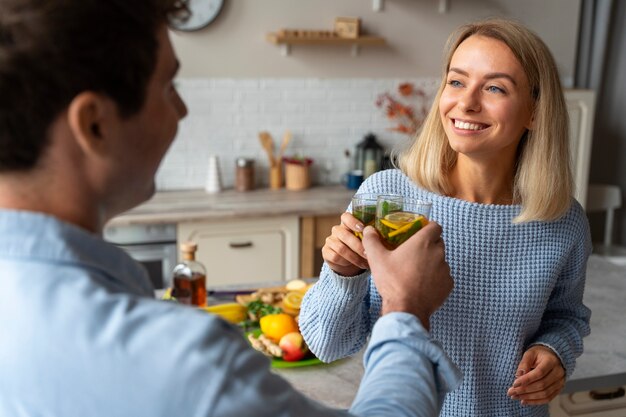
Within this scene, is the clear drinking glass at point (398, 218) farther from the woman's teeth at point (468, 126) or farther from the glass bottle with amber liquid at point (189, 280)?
the glass bottle with amber liquid at point (189, 280)

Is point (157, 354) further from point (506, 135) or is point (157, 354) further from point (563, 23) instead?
point (563, 23)

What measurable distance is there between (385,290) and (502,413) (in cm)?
76

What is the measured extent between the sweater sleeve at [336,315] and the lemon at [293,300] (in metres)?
0.57

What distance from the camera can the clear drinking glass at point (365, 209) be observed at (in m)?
1.45

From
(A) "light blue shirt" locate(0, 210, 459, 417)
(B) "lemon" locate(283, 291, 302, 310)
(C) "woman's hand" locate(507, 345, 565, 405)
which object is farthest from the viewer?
(B) "lemon" locate(283, 291, 302, 310)

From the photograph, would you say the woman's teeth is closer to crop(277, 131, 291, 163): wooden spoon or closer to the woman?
the woman

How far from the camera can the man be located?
30.1 inches

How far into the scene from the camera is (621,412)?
7.14 ft

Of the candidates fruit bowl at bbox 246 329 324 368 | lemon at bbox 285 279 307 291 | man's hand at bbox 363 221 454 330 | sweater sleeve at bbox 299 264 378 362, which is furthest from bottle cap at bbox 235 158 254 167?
man's hand at bbox 363 221 454 330

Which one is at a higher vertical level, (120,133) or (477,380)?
(120,133)

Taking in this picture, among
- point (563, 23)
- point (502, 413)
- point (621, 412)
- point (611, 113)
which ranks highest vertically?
point (563, 23)

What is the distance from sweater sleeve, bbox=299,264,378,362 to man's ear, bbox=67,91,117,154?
797 millimetres

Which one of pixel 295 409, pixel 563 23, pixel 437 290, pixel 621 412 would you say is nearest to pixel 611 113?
pixel 563 23

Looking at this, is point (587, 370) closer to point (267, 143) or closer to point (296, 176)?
point (296, 176)
